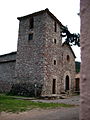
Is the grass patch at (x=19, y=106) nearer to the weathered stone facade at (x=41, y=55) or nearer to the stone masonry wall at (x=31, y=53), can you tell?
the weathered stone facade at (x=41, y=55)

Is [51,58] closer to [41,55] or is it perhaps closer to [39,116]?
[41,55]

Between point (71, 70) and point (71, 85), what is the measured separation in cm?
196

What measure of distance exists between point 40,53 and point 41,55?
0.29 metres

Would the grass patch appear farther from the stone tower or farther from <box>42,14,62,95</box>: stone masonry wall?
<box>42,14,62,95</box>: stone masonry wall

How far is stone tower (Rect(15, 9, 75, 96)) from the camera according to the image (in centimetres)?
1723

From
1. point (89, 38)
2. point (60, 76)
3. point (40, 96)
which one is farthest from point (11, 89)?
point (89, 38)

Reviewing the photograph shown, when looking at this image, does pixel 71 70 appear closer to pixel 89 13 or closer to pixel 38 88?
pixel 38 88

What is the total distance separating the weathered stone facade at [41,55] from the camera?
56.6 ft

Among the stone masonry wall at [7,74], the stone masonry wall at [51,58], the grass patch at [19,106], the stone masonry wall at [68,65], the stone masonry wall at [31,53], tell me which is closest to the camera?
the grass patch at [19,106]

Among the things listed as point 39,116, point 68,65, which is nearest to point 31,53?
point 68,65

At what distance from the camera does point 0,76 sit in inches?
857

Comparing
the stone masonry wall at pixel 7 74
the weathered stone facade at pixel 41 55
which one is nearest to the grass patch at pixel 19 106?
the weathered stone facade at pixel 41 55

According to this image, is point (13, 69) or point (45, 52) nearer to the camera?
point (45, 52)

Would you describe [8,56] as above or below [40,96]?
above
